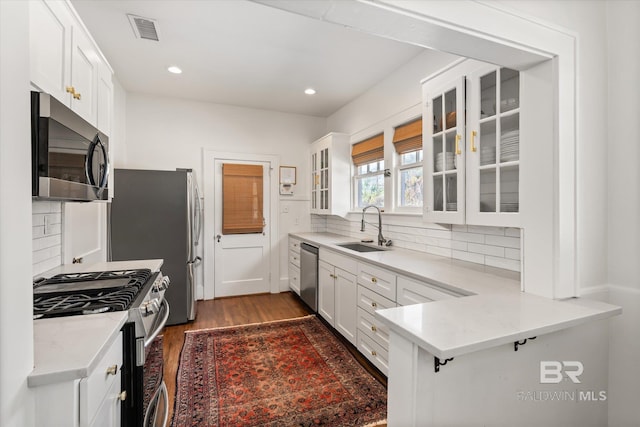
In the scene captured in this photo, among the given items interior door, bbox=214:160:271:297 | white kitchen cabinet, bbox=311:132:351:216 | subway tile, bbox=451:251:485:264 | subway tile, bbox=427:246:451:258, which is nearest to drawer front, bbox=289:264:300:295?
interior door, bbox=214:160:271:297

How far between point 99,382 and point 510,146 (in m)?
2.06

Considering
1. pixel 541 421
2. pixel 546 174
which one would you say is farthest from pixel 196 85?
pixel 541 421

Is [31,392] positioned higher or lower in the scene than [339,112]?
lower

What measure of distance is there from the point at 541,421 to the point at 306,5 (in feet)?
6.26

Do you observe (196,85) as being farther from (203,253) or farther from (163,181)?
(203,253)

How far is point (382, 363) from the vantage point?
2188mm

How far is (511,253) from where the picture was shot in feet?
6.47

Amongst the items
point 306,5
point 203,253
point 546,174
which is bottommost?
point 203,253

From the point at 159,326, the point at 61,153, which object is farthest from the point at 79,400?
the point at 61,153

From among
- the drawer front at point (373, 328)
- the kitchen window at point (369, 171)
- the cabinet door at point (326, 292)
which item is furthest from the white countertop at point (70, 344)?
the kitchen window at point (369, 171)

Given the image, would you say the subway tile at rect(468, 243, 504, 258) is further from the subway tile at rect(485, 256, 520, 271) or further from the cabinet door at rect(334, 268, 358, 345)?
the cabinet door at rect(334, 268, 358, 345)

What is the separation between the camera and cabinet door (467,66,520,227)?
1626mm

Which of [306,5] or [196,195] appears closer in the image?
[306,5]

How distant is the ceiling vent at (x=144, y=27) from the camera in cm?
233
